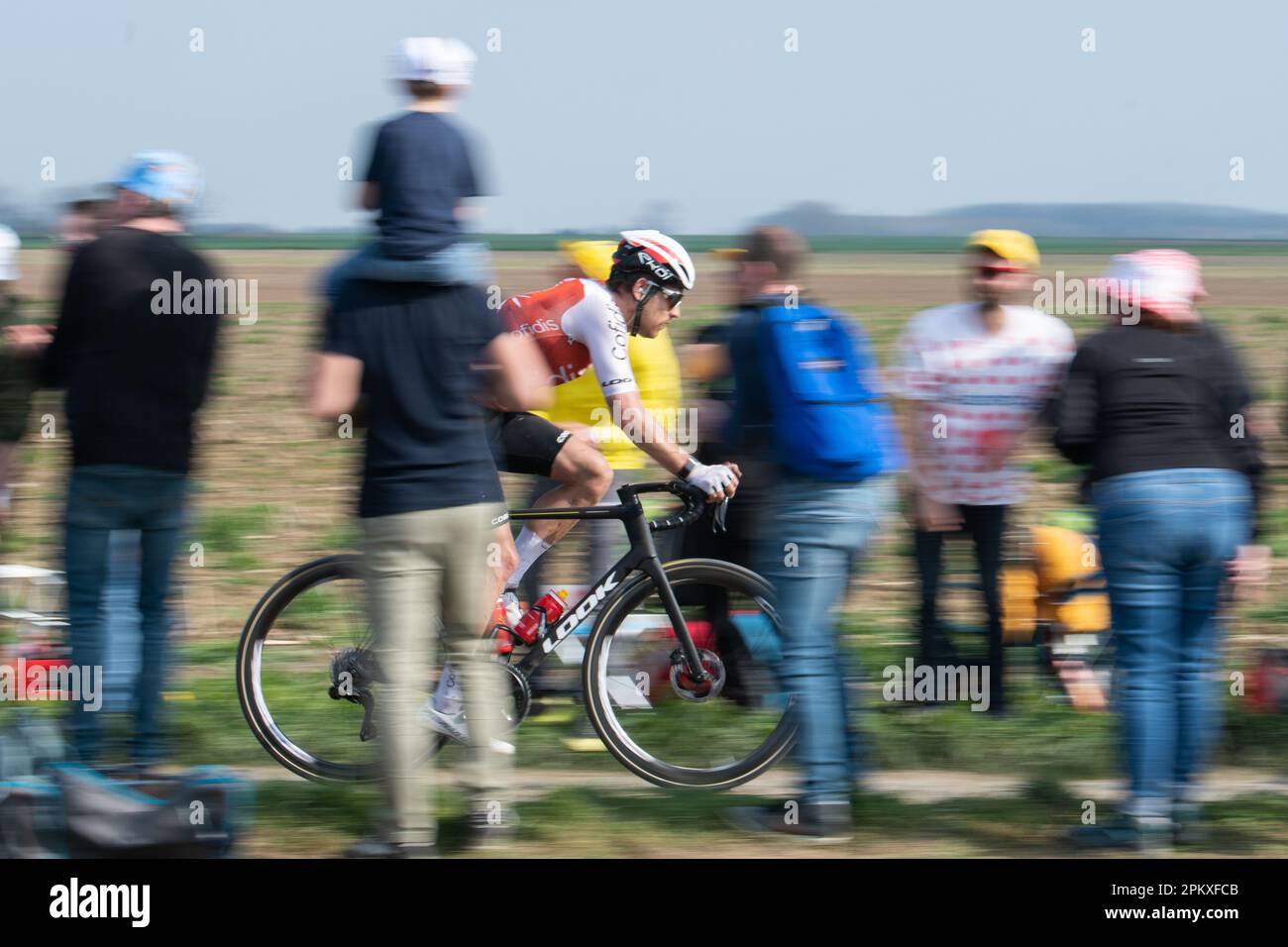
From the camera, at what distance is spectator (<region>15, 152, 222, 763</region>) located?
179 inches

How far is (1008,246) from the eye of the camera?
579 cm

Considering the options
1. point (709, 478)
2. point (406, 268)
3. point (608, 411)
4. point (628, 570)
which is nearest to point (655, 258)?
point (608, 411)

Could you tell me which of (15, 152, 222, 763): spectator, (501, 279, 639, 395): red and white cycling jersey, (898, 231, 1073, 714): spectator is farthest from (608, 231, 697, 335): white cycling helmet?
(15, 152, 222, 763): spectator

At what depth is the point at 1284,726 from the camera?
5.65m

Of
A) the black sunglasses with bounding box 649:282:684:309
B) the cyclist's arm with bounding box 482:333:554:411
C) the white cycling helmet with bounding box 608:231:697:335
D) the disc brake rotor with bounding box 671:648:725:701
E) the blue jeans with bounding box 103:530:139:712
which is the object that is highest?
the white cycling helmet with bounding box 608:231:697:335

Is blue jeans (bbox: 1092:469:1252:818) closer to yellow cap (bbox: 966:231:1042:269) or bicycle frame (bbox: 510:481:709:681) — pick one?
bicycle frame (bbox: 510:481:709:681)

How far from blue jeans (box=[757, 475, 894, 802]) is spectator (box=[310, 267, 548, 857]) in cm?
88

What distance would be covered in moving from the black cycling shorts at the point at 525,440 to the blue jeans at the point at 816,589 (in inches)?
39.7

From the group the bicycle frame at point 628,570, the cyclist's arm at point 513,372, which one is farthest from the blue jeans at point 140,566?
the bicycle frame at point 628,570

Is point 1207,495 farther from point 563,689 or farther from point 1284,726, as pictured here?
point 563,689

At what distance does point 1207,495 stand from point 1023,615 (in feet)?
5.96

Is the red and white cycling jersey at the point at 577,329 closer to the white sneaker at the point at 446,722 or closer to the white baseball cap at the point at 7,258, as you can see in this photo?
the white sneaker at the point at 446,722

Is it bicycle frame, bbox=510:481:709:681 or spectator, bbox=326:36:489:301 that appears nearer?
spectator, bbox=326:36:489:301

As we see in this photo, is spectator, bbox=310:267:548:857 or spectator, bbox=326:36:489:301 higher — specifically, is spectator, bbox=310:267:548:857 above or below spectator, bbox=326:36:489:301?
below
